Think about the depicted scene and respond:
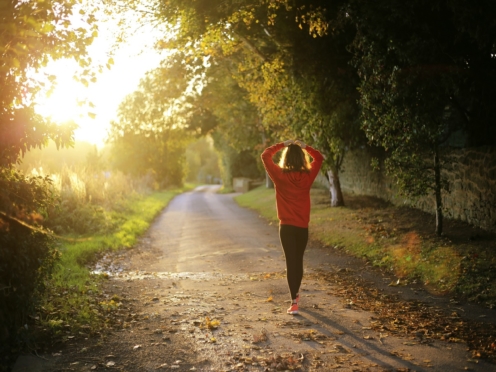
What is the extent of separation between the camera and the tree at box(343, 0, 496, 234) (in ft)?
37.0

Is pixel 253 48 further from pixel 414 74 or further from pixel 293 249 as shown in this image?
pixel 293 249

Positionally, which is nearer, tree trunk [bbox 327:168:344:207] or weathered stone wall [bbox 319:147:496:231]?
weathered stone wall [bbox 319:147:496:231]

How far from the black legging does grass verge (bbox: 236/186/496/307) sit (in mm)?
2719

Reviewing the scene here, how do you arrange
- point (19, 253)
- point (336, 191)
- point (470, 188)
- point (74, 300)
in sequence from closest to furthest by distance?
point (19, 253)
point (74, 300)
point (470, 188)
point (336, 191)

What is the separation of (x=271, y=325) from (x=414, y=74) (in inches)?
256

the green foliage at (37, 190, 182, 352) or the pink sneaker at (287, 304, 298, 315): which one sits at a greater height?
the green foliage at (37, 190, 182, 352)

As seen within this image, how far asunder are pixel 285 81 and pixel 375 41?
6.59 m

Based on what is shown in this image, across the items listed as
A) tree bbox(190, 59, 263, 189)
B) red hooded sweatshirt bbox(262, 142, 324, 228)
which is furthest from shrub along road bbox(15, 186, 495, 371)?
tree bbox(190, 59, 263, 189)

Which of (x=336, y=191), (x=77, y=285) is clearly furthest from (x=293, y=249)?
(x=336, y=191)

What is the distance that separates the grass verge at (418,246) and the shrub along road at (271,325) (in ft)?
1.53

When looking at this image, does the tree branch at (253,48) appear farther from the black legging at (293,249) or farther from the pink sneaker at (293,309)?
the pink sneaker at (293,309)

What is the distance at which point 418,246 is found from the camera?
1228 cm

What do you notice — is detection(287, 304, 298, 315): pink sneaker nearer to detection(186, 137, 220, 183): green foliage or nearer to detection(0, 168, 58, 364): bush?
detection(0, 168, 58, 364): bush

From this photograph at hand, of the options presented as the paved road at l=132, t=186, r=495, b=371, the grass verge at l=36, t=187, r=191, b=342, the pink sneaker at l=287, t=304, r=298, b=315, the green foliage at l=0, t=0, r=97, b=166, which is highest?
the green foliage at l=0, t=0, r=97, b=166
